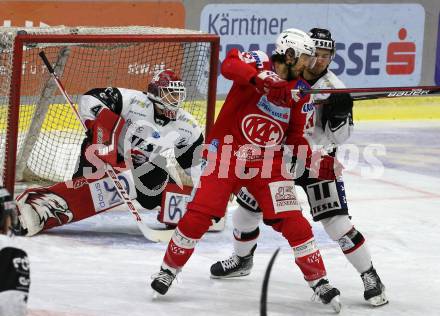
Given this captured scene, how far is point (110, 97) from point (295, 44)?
159 cm

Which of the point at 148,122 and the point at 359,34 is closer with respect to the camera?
the point at 148,122

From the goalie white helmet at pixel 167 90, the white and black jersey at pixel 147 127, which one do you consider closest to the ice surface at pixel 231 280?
the white and black jersey at pixel 147 127

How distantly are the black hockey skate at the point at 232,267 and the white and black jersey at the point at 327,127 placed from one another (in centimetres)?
65

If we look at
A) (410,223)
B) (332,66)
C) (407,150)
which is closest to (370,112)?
(332,66)

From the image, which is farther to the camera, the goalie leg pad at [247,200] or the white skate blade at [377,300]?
the goalie leg pad at [247,200]

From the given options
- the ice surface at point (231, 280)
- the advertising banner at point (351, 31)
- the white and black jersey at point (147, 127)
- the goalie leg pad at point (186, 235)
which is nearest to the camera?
the goalie leg pad at point (186, 235)

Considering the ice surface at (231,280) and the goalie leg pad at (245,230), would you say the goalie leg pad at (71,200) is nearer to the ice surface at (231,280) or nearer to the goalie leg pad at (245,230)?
the ice surface at (231,280)

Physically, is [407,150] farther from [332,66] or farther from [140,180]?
[140,180]

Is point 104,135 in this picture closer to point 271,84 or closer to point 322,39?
point 322,39

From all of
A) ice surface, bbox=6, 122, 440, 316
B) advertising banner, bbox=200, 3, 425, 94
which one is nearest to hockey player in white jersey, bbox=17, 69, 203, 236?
ice surface, bbox=6, 122, 440, 316

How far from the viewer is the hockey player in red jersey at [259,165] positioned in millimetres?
4652

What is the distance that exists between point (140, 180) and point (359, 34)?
14.0 feet

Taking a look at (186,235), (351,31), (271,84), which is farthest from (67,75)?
(351,31)

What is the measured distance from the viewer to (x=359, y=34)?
9.95 meters
